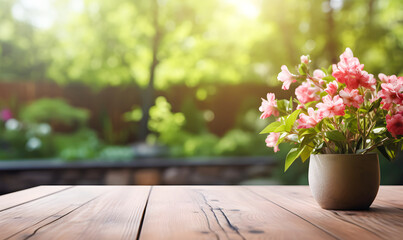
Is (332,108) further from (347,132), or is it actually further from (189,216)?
(189,216)

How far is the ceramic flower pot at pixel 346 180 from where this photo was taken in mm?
1150

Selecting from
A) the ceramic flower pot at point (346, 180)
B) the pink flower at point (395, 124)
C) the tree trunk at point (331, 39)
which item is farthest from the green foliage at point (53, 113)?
the pink flower at point (395, 124)

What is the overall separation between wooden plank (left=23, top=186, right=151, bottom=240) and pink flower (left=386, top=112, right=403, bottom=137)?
68 cm

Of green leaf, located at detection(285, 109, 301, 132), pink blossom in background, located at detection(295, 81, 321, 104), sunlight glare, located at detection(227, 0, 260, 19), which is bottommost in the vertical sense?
green leaf, located at detection(285, 109, 301, 132)

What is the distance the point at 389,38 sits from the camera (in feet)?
23.8

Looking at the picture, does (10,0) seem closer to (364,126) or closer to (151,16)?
(151,16)

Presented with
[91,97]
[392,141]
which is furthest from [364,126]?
[91,97]

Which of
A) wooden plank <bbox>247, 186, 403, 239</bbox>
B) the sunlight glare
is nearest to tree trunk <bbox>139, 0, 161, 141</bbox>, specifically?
the sunlight glare

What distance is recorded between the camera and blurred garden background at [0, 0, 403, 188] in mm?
7191

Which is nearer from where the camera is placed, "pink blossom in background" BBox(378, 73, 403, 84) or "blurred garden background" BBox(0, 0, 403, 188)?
"pink blossom in background" BBox(378, 73, 403, 84)

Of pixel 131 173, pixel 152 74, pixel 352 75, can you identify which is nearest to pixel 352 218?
pixel 352 75

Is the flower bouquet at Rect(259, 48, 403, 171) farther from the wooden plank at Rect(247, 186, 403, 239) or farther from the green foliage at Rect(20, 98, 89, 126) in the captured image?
the green foliage at Rect(20, 98, 89, 126)

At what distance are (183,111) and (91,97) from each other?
88.5 inches

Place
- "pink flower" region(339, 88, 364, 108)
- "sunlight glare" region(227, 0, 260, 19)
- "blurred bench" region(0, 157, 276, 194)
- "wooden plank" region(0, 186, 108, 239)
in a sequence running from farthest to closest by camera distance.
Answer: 1. "sunlight glare" region(227, 0, 260, 19)
2. "blurred bench" region(0, 157, 276, 194)
3. "pink flower" region(339, 88, 364, 108)
4. "wooden plank" region(0, 186, 108, 239)
